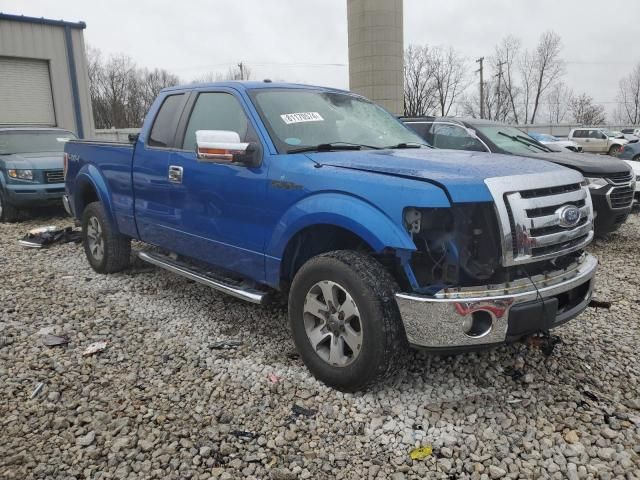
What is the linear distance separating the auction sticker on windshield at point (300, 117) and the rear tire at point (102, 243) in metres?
2.63

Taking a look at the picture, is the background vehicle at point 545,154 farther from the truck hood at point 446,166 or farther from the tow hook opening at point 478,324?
the tow hook opening at point 478,324

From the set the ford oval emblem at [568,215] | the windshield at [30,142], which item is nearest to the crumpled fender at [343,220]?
the ford oval emblem at [568,215]

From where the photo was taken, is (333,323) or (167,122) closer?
(333,323)

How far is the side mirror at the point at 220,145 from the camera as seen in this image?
330 cm

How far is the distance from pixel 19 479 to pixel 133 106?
61195 millimetres

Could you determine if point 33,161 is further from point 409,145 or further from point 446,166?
point 446,166

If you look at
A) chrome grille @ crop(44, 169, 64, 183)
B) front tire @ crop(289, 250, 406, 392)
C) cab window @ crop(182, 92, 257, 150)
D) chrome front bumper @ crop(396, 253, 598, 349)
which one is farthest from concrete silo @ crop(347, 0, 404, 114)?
chrome front bumper @ crop(396, 253, 598, 349)

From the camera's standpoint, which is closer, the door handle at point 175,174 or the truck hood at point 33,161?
the door handle at point 175,174

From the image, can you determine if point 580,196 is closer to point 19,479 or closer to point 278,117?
point 278,117

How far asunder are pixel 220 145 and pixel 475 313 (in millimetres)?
1864

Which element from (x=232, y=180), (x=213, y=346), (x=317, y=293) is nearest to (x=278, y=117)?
(x=232, y=180)

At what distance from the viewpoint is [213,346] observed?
3.83m

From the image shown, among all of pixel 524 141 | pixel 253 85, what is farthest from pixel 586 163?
pixel 253 85

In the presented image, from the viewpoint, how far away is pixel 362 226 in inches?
112
